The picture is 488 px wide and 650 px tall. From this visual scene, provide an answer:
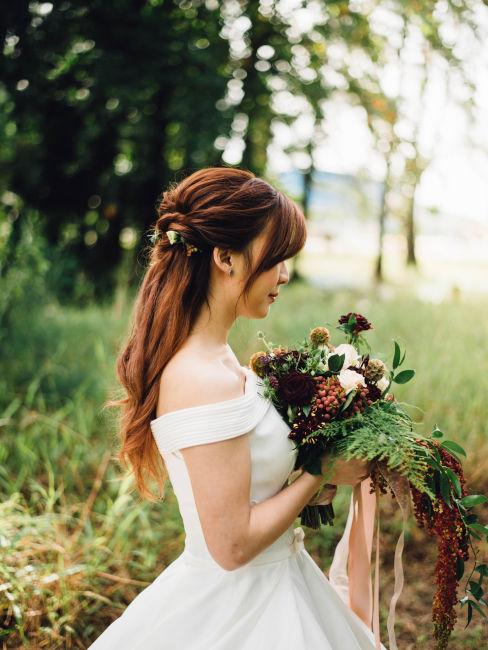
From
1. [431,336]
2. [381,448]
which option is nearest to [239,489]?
[381,448]

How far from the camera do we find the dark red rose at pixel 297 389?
6.09 feet

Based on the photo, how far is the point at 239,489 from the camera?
1.72 metres

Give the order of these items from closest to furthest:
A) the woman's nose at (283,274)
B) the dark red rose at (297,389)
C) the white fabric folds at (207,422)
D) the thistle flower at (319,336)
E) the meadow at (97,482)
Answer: the white fabric folds at (207,422) → the dark red rose at (297,389) → the woman's nose at (283,274) → the thistle flower at (319,336) → the meadow at (97,482)

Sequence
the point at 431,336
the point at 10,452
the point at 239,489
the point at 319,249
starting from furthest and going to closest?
the point at 319,249, the point at 431,336, the point at 10,452, the point at 239,489

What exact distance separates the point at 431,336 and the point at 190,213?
4.84 m

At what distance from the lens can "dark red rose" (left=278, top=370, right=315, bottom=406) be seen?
1.86 metres

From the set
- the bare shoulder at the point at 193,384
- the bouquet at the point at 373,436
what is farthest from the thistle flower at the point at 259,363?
the bare shoulder at the point at 193,384

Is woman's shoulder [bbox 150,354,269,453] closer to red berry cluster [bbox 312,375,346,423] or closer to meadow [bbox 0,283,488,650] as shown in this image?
red berry cluster [bbox 312,375,346,423]

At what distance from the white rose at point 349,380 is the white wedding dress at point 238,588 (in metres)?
0.21

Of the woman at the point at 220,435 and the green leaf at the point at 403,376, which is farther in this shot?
the green leaf at the point at 403,376

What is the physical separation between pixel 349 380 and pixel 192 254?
23.4 inches

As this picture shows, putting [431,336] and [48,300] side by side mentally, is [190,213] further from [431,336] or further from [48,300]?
[48,300]

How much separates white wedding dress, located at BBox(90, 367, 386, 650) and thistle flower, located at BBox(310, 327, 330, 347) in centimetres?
24

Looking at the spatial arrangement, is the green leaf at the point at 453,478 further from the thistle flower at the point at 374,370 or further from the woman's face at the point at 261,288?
the woman's face at the point at 261,288
